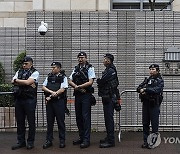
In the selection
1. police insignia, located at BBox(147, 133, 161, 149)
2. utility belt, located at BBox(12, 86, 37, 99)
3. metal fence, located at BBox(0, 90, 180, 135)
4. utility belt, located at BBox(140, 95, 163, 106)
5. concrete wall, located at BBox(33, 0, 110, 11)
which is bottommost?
police insignia, located at BBox(147, 133, 161, 149)

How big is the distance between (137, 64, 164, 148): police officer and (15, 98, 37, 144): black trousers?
2251mm

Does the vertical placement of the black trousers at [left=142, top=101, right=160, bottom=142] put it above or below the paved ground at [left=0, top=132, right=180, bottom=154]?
above

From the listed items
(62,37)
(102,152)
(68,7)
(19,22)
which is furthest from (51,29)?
(19,22)

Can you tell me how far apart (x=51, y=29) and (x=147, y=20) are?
2540mm

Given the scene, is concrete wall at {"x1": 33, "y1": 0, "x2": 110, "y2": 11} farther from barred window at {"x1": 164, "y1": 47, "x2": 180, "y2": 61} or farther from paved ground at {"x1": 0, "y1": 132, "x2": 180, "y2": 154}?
paved ground at {"x1": 0, "y1": 132, "x2": 180, "y2": 154}

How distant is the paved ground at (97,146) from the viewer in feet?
27.4

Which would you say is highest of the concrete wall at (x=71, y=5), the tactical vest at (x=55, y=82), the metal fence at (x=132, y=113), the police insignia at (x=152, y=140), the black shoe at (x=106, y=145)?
the concrete wall at (x=71, y=5)

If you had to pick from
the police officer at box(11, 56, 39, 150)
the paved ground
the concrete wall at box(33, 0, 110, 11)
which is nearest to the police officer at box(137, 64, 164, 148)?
the paved ground

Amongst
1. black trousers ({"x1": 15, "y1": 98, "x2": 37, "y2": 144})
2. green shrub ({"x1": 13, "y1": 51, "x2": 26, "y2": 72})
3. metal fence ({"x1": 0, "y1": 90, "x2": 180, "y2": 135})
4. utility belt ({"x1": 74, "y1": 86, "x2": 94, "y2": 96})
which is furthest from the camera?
green shrub ({"x1": 13, "y1": 51, "x2": 26, "y2": 72})

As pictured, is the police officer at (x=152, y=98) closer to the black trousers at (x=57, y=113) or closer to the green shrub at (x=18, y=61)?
the black trousers at (x=57, y=113)

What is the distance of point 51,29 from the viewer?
1093 cm

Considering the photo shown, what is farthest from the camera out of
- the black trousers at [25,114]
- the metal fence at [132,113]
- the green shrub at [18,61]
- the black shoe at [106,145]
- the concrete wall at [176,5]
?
the green shrub at [18,61]

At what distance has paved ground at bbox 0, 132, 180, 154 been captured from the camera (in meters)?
8.34

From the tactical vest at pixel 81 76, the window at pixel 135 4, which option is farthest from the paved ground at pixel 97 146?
the window at pixel 135 4
